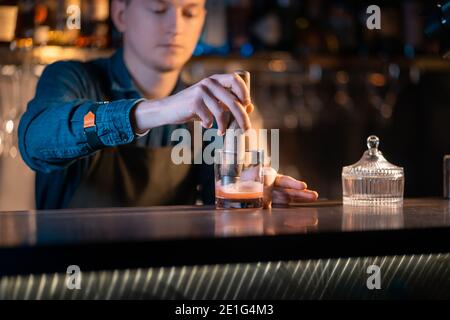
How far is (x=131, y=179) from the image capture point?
2.43 meters

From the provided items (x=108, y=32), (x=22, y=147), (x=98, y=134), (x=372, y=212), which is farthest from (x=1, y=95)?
(x=372, y=212)

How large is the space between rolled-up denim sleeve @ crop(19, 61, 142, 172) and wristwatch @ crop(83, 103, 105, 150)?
2cm

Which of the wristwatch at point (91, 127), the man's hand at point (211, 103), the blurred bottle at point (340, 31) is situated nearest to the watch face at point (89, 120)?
the wristwatch at point (91, 127)

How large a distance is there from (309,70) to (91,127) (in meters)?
2.12

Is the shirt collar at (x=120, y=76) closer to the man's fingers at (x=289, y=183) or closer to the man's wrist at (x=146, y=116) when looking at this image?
the man's wrist at (x=146, y=116)

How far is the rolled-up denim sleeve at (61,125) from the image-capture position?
1.66m

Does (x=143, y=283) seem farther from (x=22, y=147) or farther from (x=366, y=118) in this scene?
(x=366, y=118)

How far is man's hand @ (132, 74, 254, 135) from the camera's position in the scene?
1468 mm

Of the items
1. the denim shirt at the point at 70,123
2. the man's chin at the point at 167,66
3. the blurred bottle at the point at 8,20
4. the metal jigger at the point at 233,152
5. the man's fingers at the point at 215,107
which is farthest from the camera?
the blurred bottle at the point at 8,20

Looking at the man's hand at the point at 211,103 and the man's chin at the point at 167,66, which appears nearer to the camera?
the man's hand at the point at 211,103

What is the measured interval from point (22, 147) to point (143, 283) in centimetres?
106

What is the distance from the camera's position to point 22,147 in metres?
2.03

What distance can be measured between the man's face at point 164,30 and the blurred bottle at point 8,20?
2.02 ft
